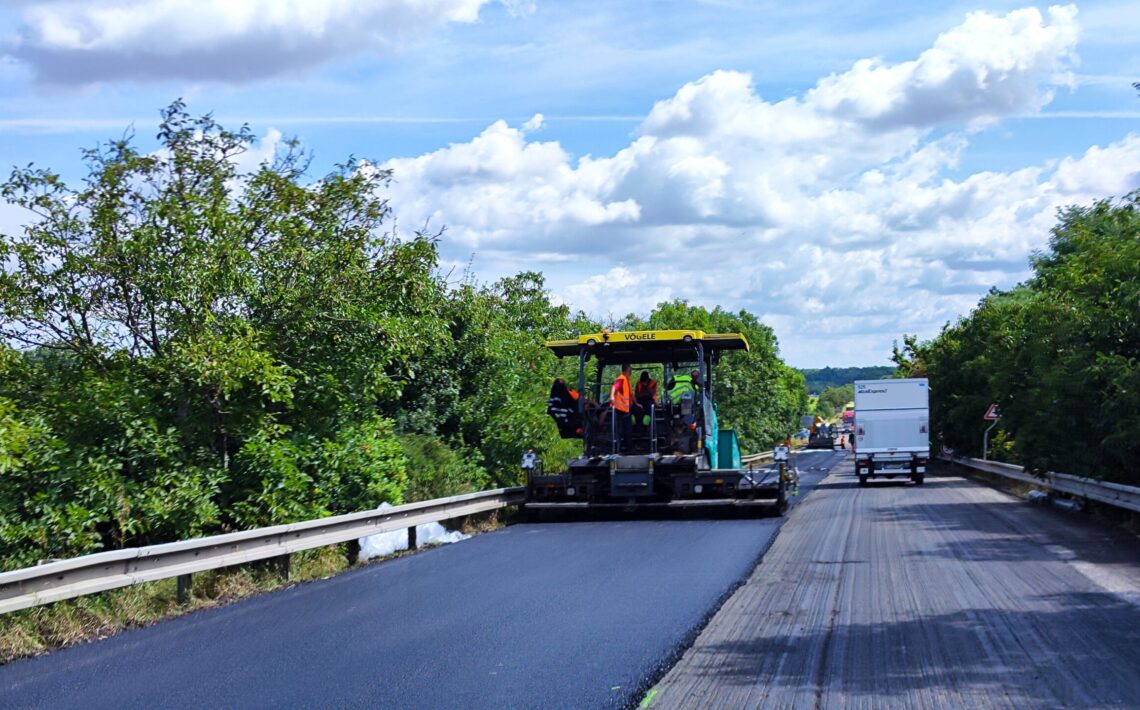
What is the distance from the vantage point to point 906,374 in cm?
7338

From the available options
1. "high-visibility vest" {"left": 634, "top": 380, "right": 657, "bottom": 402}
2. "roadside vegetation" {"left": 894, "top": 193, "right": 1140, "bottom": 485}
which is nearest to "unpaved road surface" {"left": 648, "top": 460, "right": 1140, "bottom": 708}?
"roadside vegetation" {"left": 894, "top": 193, "right": 1140, "bottom": 485}

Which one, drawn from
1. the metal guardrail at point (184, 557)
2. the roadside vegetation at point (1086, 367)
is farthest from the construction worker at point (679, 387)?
the roadside vegetation at point (1086, 367)

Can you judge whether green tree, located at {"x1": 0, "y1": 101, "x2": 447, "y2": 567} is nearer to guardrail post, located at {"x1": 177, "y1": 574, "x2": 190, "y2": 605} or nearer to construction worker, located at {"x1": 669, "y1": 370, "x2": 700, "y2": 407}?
guardrail post, located at {"x1": 177, "y1": 574, "x2": 190, "y2": 605}

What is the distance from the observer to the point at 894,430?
3391cm

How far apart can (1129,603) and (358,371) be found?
9910mm

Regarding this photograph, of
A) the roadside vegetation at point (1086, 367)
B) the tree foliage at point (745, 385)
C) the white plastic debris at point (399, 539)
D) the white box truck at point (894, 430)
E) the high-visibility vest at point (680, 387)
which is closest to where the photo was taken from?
the white plastic debris at point (399, 539)

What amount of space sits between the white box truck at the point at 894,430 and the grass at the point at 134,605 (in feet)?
74.9

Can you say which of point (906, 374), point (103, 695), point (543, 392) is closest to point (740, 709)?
point (103, 695)

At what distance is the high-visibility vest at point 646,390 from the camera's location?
20.6m

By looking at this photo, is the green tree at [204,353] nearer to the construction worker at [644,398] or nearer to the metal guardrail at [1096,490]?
the construction worker at [644,398]

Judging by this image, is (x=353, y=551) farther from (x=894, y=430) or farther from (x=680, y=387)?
(x=894, y=430)

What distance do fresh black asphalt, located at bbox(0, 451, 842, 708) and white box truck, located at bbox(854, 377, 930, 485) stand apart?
69.5 ft

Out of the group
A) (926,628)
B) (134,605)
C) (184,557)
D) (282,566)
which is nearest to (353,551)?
(282,566)

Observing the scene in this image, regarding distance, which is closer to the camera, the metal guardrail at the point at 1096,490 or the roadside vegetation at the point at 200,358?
the roadside vegetation at the point at 200,358
